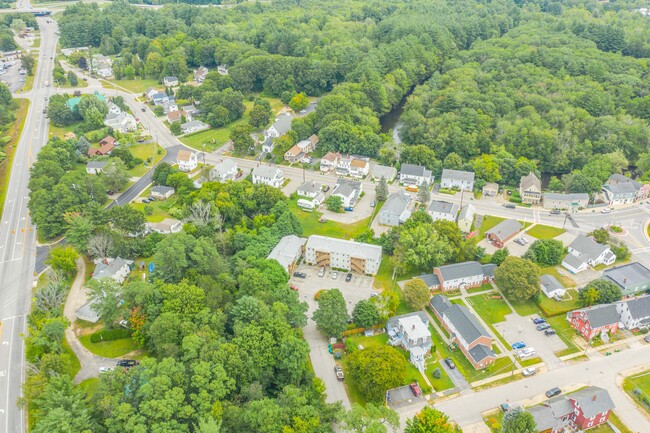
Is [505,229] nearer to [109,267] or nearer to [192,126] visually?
[109,267]

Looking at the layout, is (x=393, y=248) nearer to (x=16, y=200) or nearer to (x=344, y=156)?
(x=344, y=156)

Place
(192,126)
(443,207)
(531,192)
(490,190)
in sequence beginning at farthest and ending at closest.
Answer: (192,126), (490,190), (531,192), (443,207)

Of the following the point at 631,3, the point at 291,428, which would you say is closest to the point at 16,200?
the point at 291,428

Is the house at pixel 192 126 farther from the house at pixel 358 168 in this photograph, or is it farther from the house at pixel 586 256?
the house at pixel 586 256

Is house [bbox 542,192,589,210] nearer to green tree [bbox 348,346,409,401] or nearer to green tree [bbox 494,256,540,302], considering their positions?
green tree [bbox 494,256,540,302]

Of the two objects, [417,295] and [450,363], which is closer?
[450,363]

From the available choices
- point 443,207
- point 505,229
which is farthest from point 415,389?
point 443,207
